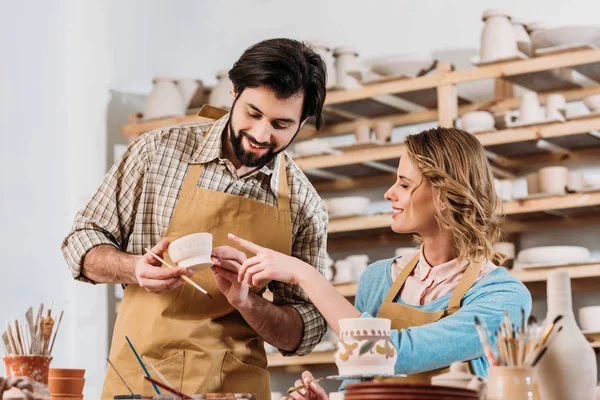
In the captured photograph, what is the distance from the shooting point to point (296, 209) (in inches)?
102

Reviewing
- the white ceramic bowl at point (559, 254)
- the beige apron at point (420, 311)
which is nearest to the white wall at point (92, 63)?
the white ceramic bowl at point (559, 254)

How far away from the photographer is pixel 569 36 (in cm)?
404

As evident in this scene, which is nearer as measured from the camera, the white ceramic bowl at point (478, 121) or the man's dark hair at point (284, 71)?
the man's dark hair at point (284, 71)

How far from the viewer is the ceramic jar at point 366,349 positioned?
1.63 metres

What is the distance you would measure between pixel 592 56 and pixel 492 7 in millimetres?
784

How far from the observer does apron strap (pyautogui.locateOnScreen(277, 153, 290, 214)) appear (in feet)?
8.39

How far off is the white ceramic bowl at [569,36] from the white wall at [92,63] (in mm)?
357

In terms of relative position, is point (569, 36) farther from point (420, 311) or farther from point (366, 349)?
point (366, 349)

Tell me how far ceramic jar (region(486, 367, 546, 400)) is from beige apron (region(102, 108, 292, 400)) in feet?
3.30

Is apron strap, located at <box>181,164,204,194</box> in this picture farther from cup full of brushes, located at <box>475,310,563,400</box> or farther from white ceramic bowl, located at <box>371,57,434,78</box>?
white ceramic bowl, located at <box>371,57,434,78</box>

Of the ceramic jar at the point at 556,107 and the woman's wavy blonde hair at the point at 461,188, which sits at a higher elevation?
the ceramic jar at the point at 556,107

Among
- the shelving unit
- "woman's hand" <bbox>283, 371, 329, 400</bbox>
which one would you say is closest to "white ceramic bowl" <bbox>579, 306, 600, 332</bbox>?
the shelving unit

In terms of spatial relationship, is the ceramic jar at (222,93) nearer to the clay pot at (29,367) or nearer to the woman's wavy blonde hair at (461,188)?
the woman's wavy blonde hair at (461,188)

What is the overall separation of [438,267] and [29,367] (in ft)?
3.47
